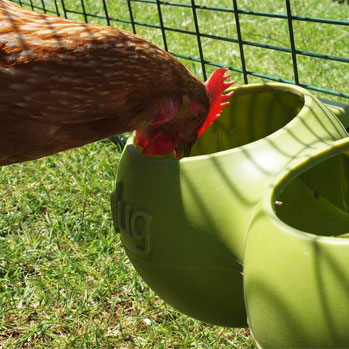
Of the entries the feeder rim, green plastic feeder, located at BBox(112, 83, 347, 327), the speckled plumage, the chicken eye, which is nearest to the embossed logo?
green plastic feeder, located at BBox(112, 83, 347, 327)

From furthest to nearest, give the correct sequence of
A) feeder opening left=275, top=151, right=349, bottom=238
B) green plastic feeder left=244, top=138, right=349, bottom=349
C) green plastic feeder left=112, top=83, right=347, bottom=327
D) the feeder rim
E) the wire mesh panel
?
1. the wire mesh panel
2. feeder opening left=275, top=151, right=349, bottom=238
3. green plastic feeder left=112, top=83, right=347, bottom=327
4. the feeder rim
5. green plastic feeder left=244, top=138, right=349, bottom=349

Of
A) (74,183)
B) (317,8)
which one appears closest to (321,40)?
(317,8)

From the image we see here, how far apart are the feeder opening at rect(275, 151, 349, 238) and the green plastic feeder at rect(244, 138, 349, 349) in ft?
1.01

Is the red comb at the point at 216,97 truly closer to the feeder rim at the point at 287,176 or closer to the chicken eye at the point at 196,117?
the chicken eye at the point at 196,117

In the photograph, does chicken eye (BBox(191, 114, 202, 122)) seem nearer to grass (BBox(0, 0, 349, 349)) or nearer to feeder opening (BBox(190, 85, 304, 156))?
feeder opening (BBox(190, 85, 304, 156))

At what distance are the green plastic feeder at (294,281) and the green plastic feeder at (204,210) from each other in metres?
0.09

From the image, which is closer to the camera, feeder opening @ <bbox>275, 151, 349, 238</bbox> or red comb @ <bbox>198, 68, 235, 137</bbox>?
feeder opening @ <bbox>275, 151, 349, 238</bbox>

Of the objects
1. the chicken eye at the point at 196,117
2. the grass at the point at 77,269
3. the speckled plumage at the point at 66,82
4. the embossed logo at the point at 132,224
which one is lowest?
the grass at the point at 77,269

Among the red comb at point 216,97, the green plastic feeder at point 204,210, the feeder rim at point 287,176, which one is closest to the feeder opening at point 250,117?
the red comb at point 216,97

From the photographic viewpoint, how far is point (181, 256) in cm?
148

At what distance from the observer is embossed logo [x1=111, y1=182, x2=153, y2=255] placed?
154cm

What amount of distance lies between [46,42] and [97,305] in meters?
0.82

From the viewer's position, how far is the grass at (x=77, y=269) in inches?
73.4

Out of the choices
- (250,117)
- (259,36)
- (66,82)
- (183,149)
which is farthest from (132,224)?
(259,36)
